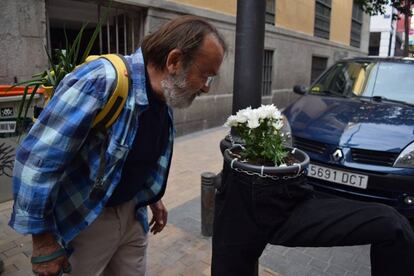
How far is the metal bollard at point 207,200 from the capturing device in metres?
3.34

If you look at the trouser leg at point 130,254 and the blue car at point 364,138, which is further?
the blue car at point 364,138

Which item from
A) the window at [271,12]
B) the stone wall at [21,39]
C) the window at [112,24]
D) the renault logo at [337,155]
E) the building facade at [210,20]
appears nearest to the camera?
the renault logo at [337,155]

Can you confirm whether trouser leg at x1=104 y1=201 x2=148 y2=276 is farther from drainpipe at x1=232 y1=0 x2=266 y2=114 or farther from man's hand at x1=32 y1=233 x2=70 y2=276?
drainpipe at x1=232 y1=0 x2=266 y2=114

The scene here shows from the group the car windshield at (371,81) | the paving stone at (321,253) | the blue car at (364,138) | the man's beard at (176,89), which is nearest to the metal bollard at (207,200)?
the paving stone at (321,253)

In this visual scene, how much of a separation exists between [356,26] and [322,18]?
5.19 m

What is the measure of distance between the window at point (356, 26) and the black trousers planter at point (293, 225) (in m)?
18.3

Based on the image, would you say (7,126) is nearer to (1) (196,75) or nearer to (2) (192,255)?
(2) (192,255)

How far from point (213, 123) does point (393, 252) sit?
23.9 feet

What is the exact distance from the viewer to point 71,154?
1.44 meters

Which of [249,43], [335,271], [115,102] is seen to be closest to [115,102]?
[115,102]

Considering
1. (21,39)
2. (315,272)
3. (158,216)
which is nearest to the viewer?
(158,216)

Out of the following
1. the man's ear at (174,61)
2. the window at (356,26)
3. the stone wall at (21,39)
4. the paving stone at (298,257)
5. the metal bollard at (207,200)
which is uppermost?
the window at (356,26)

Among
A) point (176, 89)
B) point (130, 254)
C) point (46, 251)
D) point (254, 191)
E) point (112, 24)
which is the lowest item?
point (130, 254)

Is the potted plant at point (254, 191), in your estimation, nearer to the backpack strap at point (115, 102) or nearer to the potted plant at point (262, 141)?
the potted plant at point (262, 141)
